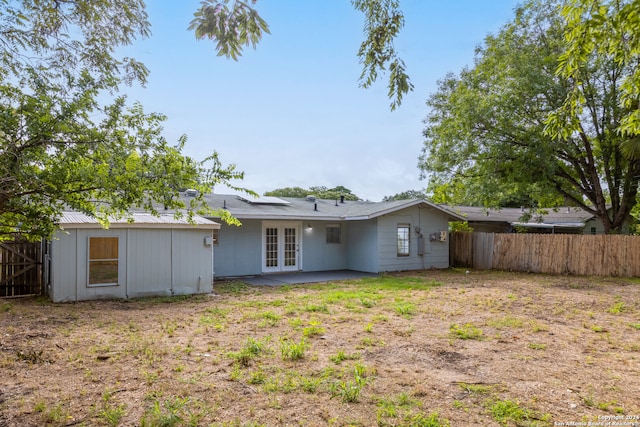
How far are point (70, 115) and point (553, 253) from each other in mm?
14310

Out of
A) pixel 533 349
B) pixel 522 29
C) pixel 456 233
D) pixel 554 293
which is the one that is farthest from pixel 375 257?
pixel 522 29

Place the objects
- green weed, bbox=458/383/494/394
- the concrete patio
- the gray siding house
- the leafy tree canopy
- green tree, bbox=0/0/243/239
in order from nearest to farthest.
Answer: green tree, bbox=0/0/243/239 < green weed, bbox=458/383/494/394 < the concrete patio < the gray siding house < the leafy tree canopy

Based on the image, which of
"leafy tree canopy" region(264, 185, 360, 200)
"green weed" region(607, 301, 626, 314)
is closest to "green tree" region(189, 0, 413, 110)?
"green weed" region(607, 301, 626, 314)

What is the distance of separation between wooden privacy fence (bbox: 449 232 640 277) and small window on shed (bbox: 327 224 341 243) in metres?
4.98

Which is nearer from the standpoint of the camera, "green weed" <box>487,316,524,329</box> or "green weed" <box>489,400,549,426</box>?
"green weed" <box>489,400,549,426</box>

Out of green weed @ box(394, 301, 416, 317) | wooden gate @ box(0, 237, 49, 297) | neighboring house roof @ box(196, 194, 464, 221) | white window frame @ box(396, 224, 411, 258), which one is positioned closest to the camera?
green weed @ box(394, 301, 416, 317)

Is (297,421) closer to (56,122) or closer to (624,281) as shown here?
(56,122)

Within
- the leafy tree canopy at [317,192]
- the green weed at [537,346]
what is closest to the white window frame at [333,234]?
the green weed at [537,346]

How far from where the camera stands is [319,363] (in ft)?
14.6

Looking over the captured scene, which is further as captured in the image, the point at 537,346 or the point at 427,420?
the point at 537,346

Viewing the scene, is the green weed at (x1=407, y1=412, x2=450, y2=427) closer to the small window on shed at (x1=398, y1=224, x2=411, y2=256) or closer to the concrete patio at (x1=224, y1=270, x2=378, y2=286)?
the concrete patio at (x1=224, y1=270, x2=378, y2=286)

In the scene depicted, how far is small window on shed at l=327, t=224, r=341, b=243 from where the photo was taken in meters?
14.5

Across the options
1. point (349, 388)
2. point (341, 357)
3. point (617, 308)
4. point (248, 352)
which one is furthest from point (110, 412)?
point (617, 308)

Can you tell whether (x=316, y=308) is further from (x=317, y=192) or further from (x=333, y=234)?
(x=317, y=192)
